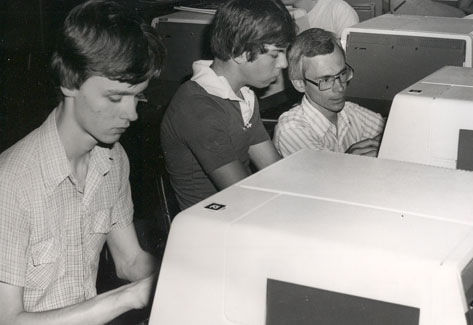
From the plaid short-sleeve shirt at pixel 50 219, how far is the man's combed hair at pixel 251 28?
0.63m

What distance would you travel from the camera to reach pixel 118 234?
1633mm

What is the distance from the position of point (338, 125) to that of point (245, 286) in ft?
4.97

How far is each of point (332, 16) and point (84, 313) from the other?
2.30 meters

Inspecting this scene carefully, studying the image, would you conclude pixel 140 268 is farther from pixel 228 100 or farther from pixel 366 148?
pixel 366 148

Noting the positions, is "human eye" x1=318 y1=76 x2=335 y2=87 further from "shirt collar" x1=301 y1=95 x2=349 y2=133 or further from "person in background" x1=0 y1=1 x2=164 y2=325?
"person in background" x1=0 y1=1 x2=164 y2=325

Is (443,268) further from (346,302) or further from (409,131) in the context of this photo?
(409,131)

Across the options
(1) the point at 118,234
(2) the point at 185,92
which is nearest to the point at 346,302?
(1) the point at 118,234

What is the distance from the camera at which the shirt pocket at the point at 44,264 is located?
1328mm

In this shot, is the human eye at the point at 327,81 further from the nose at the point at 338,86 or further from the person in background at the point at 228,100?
the person in background at the point at 228,100

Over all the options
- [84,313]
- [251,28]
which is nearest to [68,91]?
[84,313]

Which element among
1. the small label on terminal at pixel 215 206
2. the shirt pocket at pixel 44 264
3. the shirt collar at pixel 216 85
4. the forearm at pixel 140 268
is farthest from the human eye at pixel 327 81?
the small label on terminal at pixel 215 206

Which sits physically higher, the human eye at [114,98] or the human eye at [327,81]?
the human eye at [114,98]

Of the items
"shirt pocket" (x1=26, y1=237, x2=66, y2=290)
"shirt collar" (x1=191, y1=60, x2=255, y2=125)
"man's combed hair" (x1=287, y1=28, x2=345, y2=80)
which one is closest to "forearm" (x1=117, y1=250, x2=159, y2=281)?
"shirt pocket" (x1=26, y1=237, x2=66, y2=290)

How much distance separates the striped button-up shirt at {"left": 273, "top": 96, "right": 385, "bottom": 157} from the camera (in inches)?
85.9
